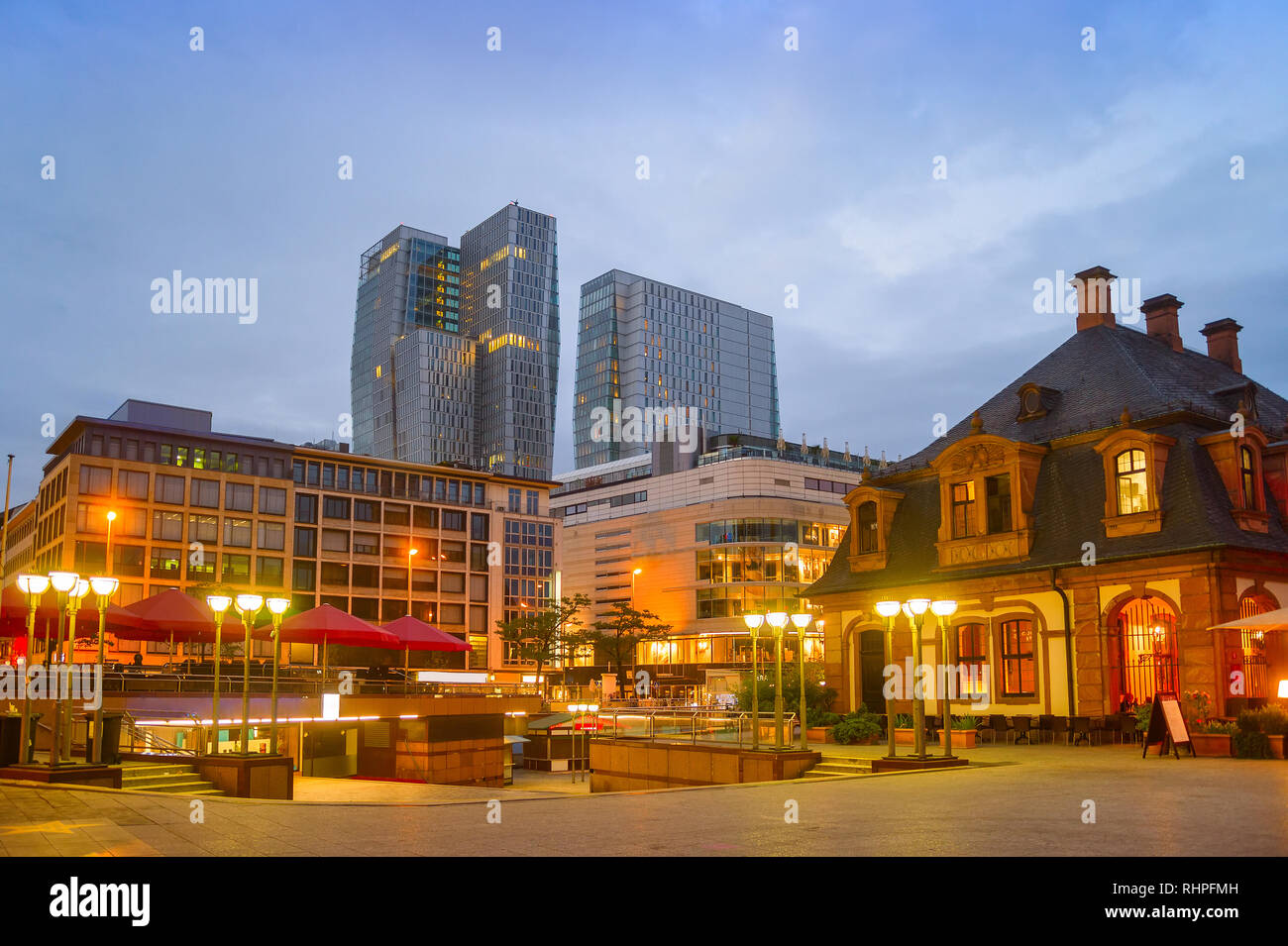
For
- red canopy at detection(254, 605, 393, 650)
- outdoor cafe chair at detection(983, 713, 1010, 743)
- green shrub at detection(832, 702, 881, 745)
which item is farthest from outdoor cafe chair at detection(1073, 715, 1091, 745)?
red canopy at detection(254, 605, 393, 650)

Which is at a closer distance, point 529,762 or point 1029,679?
point 1029,679

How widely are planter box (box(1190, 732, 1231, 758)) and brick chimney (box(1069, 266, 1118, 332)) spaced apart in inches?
585

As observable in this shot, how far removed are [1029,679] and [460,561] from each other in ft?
Result: 276

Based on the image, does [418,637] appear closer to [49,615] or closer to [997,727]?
[49,615]

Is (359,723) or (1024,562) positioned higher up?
(1024,562)

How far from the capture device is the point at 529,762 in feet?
158

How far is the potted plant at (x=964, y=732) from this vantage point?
27500 mm

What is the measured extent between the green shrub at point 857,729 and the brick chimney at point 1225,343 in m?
16.7

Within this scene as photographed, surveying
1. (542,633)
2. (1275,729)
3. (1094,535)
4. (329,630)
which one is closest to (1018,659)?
(1094,535)

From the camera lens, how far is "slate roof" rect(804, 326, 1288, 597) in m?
27.1

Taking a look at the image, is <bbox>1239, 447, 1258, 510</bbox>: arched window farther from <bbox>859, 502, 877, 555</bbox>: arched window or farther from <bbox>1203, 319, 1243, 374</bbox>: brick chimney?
<bbox>859, 502, 877, 555</bbox>: arched window

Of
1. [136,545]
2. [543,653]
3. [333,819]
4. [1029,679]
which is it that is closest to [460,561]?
[543,653]

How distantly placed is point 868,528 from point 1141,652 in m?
9.54
